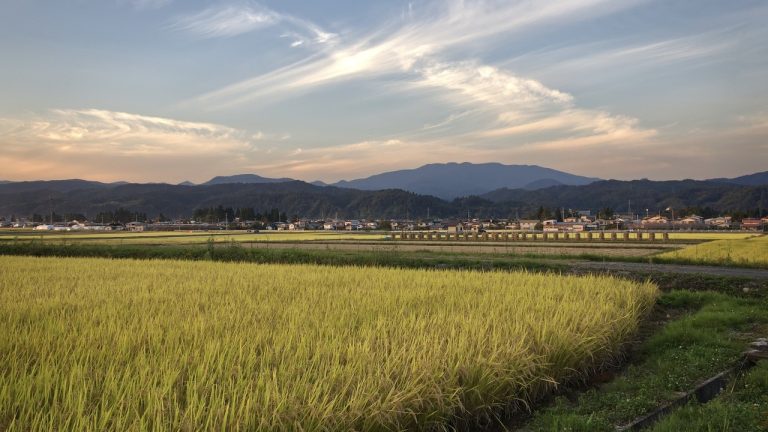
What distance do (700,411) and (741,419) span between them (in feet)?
1.13

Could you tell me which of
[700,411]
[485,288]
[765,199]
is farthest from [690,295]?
[765,199]

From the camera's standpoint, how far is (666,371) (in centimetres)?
710

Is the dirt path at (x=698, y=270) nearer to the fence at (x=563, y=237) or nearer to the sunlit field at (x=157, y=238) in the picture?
the sunlit field at (x=157, y=238)

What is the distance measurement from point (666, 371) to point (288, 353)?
4.92 meters

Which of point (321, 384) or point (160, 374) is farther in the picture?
point (160, 374)

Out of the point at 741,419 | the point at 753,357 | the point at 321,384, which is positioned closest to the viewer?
the point at 321,384

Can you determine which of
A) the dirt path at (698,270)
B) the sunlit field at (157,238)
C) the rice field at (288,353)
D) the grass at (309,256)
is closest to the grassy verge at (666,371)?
the rice field at (288,353)

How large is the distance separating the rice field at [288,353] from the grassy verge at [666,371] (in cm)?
41

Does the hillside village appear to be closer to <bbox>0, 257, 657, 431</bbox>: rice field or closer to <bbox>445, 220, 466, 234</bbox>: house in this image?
<bbox>445, 220, 466, 234</bbox>: house

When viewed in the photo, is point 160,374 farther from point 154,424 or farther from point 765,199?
point 765,199

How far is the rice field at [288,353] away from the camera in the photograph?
3.86 metres

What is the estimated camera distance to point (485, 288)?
11.5 meters

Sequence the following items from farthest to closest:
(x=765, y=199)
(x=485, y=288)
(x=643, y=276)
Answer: (x=765, y=199) → (x=643, y=276) → (x=485, y=288)

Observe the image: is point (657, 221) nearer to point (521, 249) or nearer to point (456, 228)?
point (456, 228)
